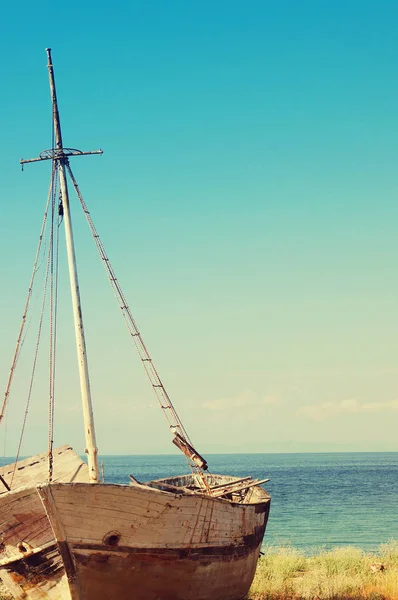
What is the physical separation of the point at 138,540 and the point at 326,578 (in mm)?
7884

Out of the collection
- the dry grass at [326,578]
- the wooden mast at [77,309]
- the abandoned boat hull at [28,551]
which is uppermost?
the wooden mast at [77,309]

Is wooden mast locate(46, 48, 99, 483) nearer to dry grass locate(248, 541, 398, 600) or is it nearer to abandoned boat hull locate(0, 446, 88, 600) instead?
abandoned boat hull locate(0, 446, 88, 600)

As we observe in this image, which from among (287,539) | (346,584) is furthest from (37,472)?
(287,539)

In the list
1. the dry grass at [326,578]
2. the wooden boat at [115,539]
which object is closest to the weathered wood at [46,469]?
the wooden boat at [115,539]

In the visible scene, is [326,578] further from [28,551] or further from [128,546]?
[28,551]

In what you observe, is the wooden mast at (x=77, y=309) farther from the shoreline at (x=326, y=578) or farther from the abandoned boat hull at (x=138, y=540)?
the shoreline at (x=326, y=578)

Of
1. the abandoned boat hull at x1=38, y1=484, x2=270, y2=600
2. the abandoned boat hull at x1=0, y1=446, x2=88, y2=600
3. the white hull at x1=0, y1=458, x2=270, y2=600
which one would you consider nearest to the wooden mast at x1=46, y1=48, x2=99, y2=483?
the abandoned boat hull at x1=0, y1=446, x2=88, y2=600

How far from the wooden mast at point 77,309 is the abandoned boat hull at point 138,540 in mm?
3094

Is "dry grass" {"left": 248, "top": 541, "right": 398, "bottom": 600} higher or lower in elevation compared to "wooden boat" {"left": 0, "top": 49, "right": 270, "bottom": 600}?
lower

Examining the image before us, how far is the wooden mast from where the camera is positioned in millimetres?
17188

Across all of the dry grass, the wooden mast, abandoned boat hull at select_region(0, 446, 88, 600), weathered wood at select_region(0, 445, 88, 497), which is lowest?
the dry grass

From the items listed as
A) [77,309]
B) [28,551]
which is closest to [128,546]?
[28,551]

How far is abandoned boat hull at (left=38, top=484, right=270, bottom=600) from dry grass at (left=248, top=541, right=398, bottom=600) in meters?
3.48

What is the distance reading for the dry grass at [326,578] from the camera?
1806 centimetres
